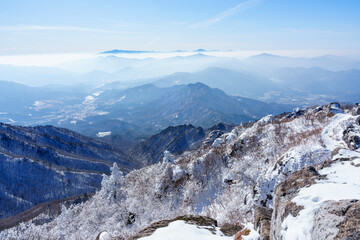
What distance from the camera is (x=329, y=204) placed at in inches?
305

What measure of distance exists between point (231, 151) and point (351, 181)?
21.7 metres

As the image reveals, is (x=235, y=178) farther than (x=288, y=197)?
Yes

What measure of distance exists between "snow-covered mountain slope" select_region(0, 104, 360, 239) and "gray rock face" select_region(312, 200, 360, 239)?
5957 mm

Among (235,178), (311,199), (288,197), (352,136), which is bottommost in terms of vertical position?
(235,178)

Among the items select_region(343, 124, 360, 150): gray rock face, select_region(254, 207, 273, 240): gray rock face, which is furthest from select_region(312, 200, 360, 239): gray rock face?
select_region(343, 124, 360, 150): gray rock face

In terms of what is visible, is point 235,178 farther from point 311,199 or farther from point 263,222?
point 311,199

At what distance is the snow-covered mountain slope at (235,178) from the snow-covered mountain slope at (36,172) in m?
95.9

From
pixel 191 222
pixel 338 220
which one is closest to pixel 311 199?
pixel 338 220

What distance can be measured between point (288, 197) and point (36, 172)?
15442 centimetres

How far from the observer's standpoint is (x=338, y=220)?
694cm

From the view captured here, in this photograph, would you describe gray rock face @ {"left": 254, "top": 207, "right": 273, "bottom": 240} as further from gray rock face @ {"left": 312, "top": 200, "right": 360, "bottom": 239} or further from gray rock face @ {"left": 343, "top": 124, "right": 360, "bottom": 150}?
gray rock face @ {"left": 343, "top": 124, "right": 360, "bottom": 150}

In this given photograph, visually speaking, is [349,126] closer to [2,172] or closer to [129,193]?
[129,193]

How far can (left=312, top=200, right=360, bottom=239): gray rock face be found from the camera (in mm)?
6496

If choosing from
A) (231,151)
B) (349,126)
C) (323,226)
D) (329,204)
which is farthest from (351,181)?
(231,151)
